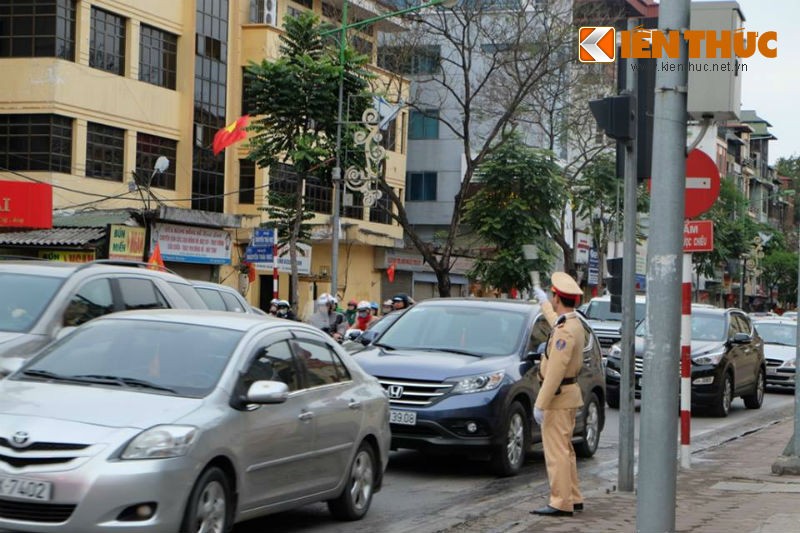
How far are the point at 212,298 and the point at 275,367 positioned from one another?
604 cm

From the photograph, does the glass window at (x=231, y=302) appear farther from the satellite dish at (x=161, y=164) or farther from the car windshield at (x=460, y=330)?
the satellite dish at (x=161, y=164)

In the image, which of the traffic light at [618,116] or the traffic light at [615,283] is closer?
the traffic light at [618,116]

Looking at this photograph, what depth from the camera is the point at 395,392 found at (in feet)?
42.3

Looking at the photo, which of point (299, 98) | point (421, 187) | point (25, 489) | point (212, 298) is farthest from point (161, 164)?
point (25, 489)

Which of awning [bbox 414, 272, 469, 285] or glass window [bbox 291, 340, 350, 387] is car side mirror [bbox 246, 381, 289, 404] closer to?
glass window [bbox 291, 340, 350, 387]

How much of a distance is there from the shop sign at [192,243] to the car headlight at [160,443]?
30.2 m

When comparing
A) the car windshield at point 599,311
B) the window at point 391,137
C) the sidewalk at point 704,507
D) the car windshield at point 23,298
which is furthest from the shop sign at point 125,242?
the car windshield at point 23,298

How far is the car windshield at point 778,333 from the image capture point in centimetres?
3219

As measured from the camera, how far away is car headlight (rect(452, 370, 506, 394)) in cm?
1280

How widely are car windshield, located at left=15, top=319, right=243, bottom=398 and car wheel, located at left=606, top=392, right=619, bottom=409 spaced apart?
1497 cm

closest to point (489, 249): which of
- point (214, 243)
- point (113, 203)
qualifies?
point (214, 243)

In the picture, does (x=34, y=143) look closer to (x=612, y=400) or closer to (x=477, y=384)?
(x=612, y=400)

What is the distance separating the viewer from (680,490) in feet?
39.4

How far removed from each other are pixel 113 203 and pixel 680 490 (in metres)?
28.2
